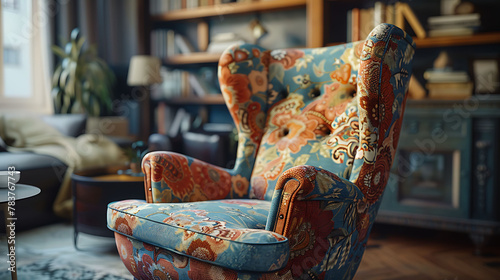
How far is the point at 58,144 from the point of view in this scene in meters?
3.02

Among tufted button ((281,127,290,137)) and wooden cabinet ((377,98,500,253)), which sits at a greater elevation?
tufted button ((281,127,290,137))

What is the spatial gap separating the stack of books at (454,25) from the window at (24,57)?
292cm

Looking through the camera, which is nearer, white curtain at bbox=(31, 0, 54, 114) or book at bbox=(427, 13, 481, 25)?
book at bbox=(427, 13, 481, 25)

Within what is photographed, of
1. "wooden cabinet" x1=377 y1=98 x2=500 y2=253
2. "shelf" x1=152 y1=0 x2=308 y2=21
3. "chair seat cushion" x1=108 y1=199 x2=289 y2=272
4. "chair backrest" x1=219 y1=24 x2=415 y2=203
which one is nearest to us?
"chair seat cushion" x1=108 y1=199 x2=289 y2=272

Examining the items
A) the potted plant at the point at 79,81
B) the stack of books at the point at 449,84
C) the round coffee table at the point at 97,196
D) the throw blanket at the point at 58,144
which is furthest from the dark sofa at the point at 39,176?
the stack of books at the point at 449,84

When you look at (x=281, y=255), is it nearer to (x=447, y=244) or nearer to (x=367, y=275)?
(x=367, y=275)

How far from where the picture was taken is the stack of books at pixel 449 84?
2.49 metres

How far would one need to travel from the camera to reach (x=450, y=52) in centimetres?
285

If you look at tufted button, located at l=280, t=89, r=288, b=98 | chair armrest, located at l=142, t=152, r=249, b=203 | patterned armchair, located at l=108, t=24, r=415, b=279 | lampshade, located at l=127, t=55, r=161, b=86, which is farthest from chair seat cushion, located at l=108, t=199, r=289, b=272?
lampshade, located at l=127, t=55, r=161, b=86

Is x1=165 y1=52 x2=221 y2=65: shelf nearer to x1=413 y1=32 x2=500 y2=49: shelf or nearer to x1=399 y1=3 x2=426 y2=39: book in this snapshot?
x1=399 y1=3 x2=426 y2=39: book

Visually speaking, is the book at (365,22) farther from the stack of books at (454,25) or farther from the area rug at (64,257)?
the area rug at (64,257)

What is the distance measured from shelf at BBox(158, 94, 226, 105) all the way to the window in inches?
41.8

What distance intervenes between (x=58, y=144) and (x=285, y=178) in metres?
2.34

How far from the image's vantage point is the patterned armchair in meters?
1.12
